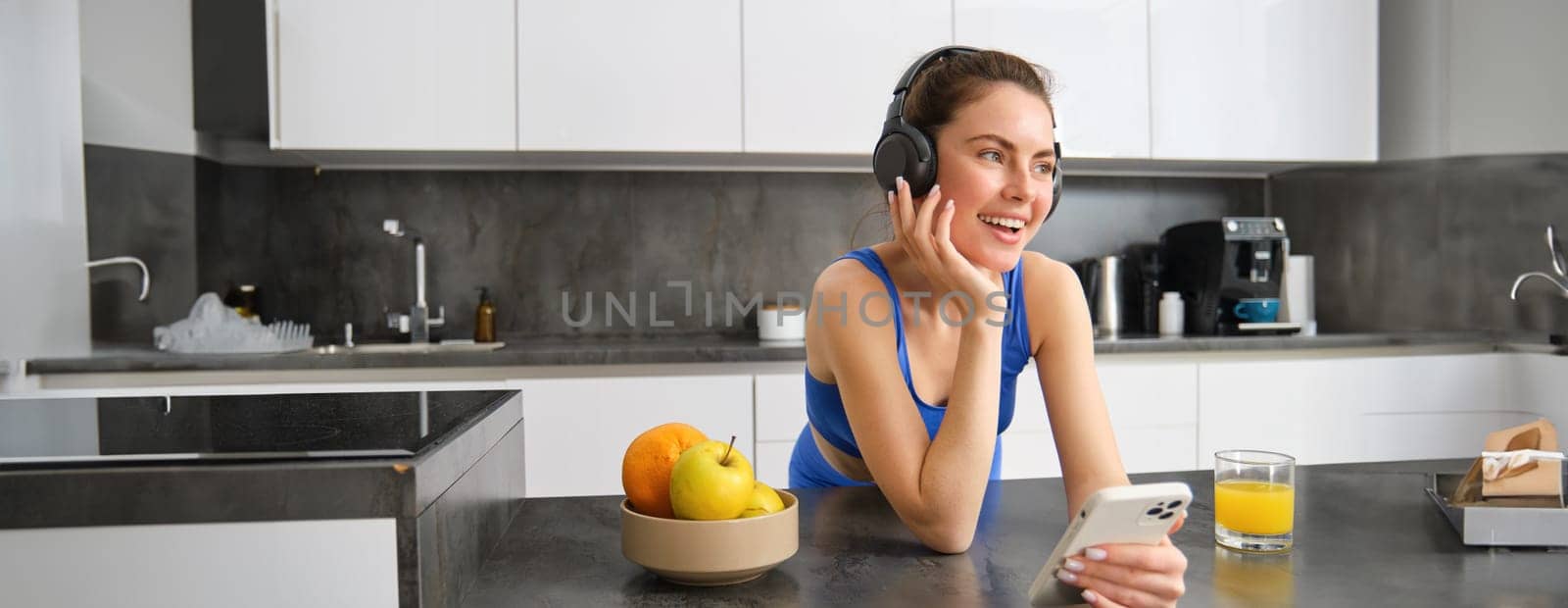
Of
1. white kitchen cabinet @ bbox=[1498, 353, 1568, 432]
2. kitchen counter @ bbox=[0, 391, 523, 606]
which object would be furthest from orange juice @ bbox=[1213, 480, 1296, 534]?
white kitchen cabinet @ bbox=[1498, 353, 1568, 432]

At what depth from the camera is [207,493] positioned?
76cm

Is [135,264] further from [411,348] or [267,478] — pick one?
[267,478]

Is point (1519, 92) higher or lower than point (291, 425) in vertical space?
higher

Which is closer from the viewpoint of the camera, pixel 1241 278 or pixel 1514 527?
pixel 1514 527

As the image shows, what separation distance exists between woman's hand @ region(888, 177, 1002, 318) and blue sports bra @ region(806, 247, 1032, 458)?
0.40 feet

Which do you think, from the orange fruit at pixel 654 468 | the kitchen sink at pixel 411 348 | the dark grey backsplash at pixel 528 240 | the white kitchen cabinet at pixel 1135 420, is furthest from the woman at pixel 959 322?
the dark grey backsplash at pixel 528 240

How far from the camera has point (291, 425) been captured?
0.96 meters

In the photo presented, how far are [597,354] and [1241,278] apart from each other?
1991mm

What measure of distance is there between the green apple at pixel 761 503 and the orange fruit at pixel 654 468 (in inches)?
2.6

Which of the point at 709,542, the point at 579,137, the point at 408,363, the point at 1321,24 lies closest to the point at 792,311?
the point at 579,137

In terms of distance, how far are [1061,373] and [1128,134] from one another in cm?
201

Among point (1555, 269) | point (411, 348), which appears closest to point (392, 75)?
point (411, 348)

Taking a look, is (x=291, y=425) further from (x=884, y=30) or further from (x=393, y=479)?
(x=884, y=30)

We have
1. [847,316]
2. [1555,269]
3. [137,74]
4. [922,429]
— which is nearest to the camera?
[922,429]
